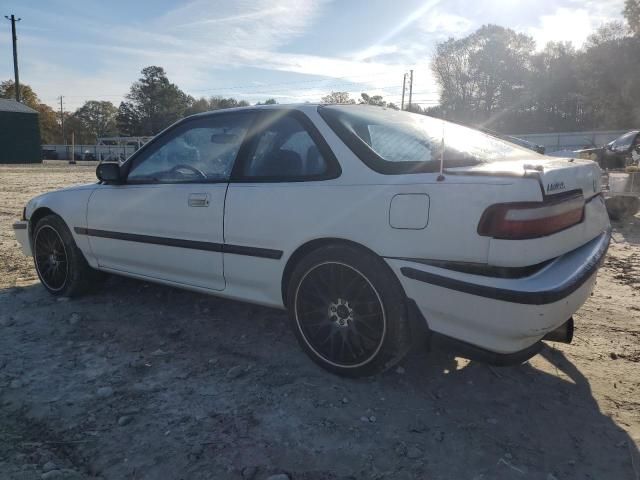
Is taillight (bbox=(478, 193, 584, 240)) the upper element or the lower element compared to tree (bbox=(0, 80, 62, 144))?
lower

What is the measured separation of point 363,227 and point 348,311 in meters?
0.49

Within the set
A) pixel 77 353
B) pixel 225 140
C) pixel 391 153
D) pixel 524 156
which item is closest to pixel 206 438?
pixel 77 353

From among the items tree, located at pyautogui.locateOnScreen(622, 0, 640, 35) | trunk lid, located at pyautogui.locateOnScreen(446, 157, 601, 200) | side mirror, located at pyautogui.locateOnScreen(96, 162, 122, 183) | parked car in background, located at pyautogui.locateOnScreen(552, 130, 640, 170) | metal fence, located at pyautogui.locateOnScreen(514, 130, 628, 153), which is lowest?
side mirror, located at pyautogui.locateOnScreen(96, 162, 122, 183)

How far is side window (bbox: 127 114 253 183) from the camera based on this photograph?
3.28 meters

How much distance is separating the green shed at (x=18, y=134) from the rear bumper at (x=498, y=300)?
4171 centimetres

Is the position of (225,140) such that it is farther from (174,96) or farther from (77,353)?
(174,96)

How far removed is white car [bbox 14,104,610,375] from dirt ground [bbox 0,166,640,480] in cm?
34

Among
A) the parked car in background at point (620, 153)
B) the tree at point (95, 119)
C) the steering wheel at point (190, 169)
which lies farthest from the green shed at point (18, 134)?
the tree at point (95, 119)

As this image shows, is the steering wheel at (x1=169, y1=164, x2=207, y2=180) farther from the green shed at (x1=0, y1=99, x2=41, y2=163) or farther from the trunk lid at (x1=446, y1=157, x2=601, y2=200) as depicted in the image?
the green shed at (x1=0, y1=99, x2=41, y2=163)

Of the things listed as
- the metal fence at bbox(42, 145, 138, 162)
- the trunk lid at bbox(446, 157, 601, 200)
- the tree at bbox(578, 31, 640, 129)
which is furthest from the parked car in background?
the metal fence at bbox(42, 145, 138, 162)

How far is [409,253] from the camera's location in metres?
2.39

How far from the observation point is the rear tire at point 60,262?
4.14 meters

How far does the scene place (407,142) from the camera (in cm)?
288

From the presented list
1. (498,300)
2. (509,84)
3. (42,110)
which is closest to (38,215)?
(498,300)
